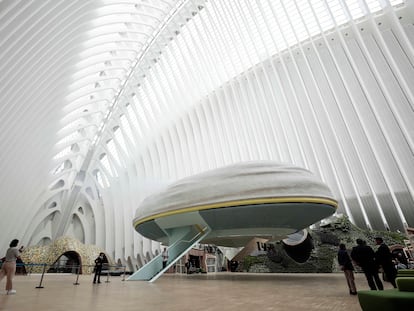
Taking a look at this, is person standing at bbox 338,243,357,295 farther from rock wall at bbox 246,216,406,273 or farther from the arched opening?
the arched opening

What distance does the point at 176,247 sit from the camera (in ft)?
45.3

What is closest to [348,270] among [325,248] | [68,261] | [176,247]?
[176,247]

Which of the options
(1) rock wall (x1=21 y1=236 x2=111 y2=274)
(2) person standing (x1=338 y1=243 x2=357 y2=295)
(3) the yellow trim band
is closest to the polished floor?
(2) person standing (x1=338 y1=243 x2=357 y2=295)

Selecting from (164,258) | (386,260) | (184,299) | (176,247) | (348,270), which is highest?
(176,247)

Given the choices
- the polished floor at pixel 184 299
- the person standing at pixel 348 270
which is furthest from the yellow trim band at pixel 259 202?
the person standing at pixel 348 270

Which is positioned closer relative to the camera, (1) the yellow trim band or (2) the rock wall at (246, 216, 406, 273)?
(1) the yellow trim band

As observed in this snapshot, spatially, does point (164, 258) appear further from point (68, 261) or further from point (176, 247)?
point (68, 261)

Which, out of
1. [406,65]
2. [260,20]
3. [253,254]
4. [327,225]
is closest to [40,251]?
[253,254]

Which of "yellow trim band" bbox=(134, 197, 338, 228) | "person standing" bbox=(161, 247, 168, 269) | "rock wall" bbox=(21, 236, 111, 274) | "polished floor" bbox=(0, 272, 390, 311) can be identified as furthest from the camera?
"rock wall" bbox=(21, 236, 111, 274)

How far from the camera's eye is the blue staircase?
13131 millimetres

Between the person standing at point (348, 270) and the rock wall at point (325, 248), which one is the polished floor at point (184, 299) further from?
the rock wall at point (325, 248)

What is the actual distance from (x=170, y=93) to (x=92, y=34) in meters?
14.7

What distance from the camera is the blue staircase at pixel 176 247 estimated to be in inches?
517

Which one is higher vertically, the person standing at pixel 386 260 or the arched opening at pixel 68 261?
the arched opening at pixel 68 261
